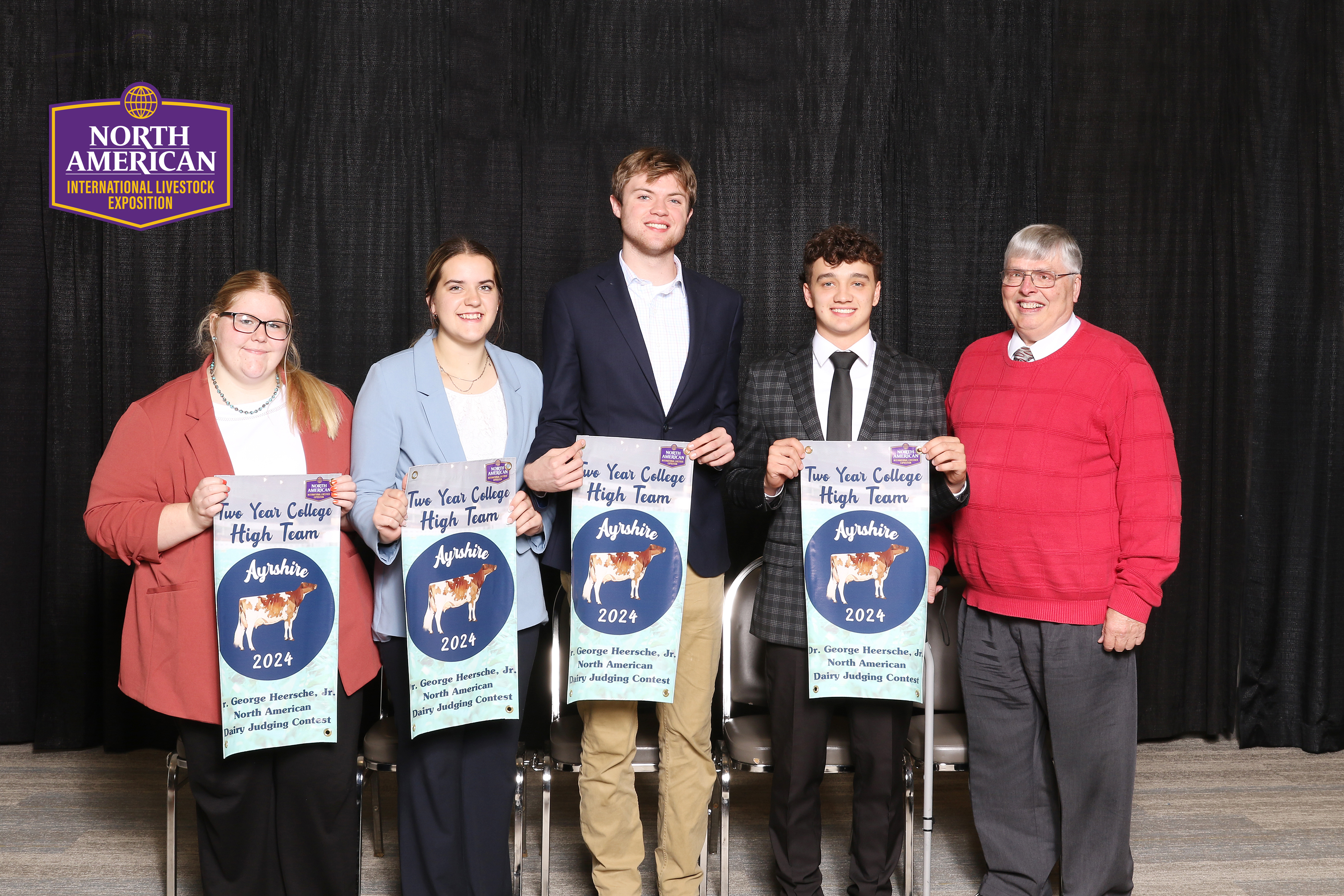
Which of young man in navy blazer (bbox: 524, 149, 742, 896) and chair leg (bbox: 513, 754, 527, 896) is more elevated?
young man in navy blazer (bbox: 524, 149, 742, 896)

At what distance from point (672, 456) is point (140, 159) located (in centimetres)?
271

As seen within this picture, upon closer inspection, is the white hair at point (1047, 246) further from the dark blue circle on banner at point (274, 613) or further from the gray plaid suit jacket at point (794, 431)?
the dark blue circle on banner at point (274, 613)

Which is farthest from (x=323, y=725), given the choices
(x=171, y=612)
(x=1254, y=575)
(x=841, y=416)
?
(x=1254, y=575)

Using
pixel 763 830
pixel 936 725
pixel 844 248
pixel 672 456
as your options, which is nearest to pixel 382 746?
pixel 672 456

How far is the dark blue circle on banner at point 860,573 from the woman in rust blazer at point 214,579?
44.3 inches

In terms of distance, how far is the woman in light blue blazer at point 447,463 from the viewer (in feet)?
7.57

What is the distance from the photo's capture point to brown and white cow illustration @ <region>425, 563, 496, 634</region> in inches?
88.2

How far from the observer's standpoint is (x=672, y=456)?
234 centimetres

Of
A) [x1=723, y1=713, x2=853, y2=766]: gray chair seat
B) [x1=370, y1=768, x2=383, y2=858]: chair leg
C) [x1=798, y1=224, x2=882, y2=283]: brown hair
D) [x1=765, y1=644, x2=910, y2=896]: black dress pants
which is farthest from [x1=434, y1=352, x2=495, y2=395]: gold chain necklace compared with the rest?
[x1=370, y1=768, x2=383, y2=858]: chair leg

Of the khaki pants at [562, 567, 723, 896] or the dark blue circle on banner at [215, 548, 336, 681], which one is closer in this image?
the dark blue circle on banner at [215, 548, 336, 681]

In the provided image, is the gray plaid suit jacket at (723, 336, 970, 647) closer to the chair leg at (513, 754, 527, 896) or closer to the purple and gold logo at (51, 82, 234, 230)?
Result: the chair leg at (513, 754, 527, 896)

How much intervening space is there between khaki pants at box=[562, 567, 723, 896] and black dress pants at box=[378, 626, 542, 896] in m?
0.22

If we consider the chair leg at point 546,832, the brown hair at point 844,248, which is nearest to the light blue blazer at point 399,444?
the chair leg at point 546,832

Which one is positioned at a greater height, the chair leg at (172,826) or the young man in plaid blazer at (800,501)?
the young man in plaid blazer at (800,501)
